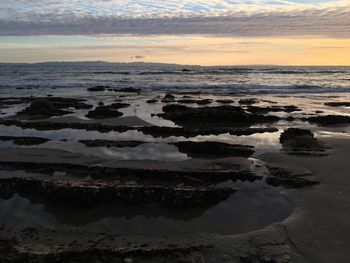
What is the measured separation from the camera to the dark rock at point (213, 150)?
38.0ft

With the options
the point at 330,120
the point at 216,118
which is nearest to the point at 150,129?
the point at 216,118

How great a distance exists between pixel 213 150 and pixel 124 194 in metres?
4.55

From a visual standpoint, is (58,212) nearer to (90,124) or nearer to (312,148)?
(312,148)

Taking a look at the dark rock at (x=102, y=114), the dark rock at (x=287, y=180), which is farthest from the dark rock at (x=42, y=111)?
the dark rock at (x=287, y=180)

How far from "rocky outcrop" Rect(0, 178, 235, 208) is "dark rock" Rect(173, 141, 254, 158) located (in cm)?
333

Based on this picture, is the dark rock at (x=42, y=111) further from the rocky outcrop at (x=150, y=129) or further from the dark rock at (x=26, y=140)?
the dark rock at (x=26, y=140)

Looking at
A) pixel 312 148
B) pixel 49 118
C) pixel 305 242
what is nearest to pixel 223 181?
pixel 305 242

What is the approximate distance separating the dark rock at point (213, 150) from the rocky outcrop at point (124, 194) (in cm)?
333


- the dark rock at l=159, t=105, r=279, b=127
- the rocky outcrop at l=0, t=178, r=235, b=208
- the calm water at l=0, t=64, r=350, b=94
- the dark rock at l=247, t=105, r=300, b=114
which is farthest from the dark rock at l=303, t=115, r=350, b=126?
the calm water at l=0, t=64, r=350, b=94

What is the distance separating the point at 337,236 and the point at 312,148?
619 cm

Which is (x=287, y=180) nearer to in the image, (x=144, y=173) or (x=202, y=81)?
(x=144, y=173)

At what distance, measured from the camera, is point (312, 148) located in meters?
12.1

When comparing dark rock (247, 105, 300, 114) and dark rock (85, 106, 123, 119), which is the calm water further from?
dark rock (85, 106, 123, 119)

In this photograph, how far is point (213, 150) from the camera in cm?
1187
